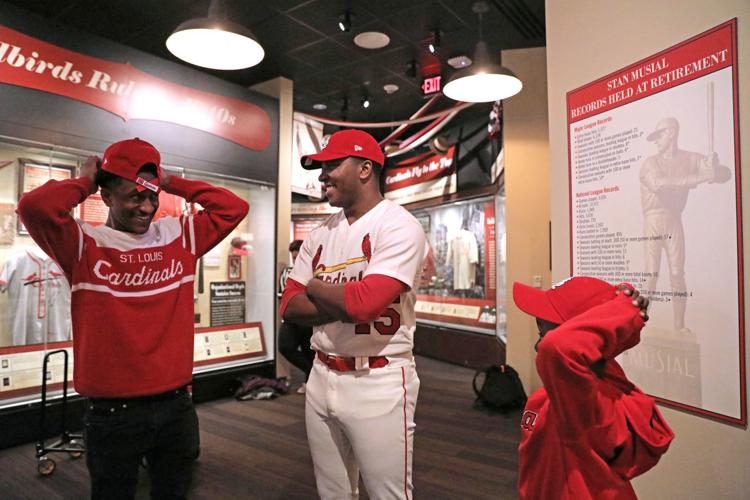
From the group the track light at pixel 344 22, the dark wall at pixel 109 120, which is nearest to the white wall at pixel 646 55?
the track light at pixel 344 22

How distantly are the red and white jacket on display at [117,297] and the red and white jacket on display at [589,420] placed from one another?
1.16 metres

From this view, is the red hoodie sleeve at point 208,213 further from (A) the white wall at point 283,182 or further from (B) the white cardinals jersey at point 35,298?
(A) the white wall at point 283,182

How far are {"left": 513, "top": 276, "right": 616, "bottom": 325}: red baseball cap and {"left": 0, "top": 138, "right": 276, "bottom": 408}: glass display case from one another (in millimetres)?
3597

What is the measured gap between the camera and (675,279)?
190cm

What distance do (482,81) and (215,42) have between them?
2.10 meters

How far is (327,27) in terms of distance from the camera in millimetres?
Result: 5008

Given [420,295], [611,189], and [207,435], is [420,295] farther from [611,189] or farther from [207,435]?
[611,189]

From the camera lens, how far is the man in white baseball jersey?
1548 mm

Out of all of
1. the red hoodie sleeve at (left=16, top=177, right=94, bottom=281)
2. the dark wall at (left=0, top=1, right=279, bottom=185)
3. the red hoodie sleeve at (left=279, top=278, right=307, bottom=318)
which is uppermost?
the dark wall at (left=0, top=1, right=279, bottom=185)

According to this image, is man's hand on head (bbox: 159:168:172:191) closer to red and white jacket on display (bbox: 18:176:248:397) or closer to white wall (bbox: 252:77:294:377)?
red and white jacket on display (bbox: 18:176:248:397)

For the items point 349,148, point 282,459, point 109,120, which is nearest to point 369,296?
point 349,148

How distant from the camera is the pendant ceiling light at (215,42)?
327cm

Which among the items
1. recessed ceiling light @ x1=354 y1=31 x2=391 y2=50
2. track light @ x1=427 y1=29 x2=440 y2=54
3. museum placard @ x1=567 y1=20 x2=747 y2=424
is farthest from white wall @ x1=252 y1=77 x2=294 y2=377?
museum placard @ x1=567 y1=20 x2=747 y2=424

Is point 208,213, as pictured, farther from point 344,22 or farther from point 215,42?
point 344,22
